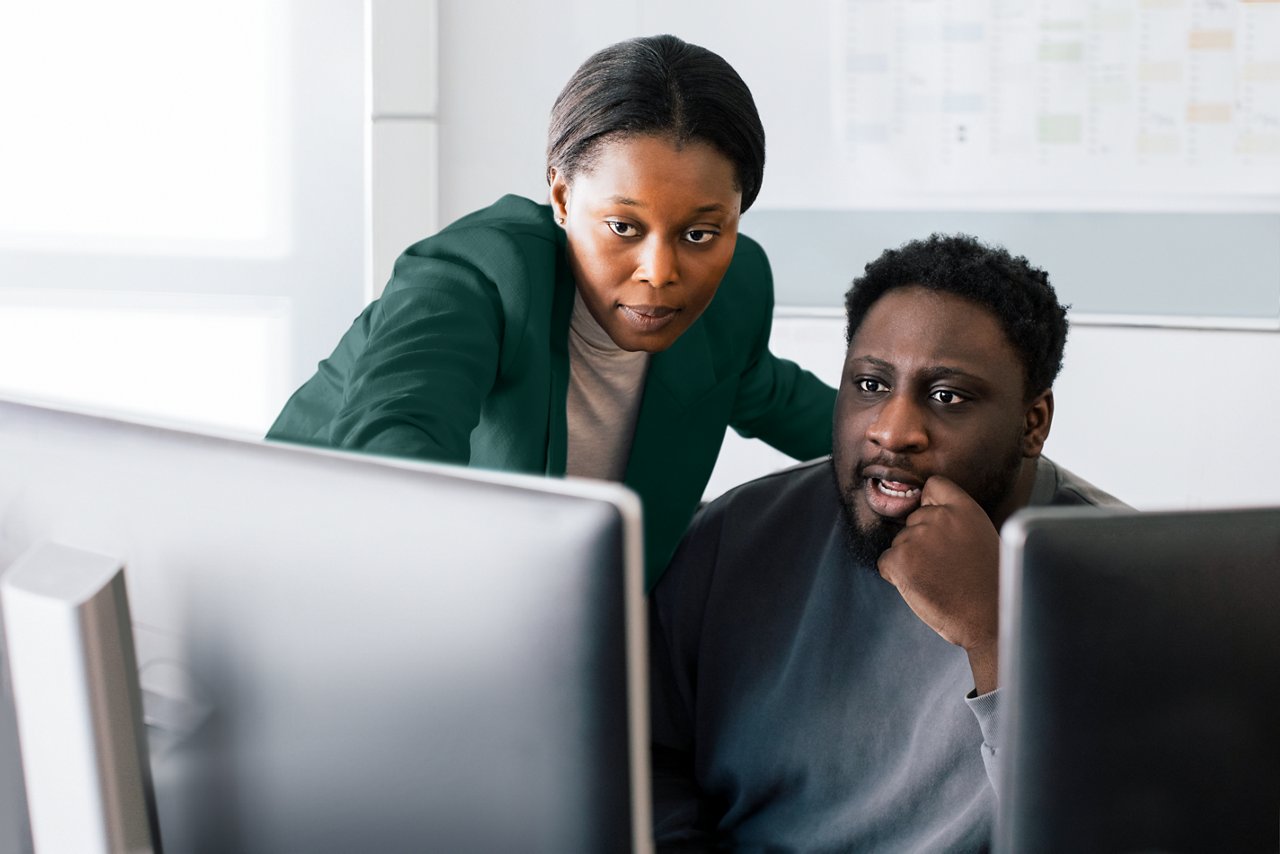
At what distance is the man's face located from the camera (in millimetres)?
1285

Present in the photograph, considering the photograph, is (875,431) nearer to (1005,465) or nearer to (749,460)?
(1005,465)

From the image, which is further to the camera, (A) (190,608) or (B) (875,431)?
(B) (875,431)

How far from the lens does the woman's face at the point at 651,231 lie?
4.21ft

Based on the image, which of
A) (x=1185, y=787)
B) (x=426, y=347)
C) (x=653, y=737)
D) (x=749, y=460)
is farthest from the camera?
(x=749, y=460)

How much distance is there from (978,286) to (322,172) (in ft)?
6.39

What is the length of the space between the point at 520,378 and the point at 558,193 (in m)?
0.21

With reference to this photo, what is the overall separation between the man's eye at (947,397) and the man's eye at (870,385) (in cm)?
5

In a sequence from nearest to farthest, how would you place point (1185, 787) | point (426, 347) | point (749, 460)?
1. point (1185, 787)
2. point (426, 347)
3. point (749, 460)

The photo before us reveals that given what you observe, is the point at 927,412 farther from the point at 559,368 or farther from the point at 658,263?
the point at 559,368

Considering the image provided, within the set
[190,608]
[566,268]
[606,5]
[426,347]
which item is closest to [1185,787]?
[190,608]

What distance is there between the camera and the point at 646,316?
134 cm

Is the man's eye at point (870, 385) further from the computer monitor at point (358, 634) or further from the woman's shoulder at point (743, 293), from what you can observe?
the computer monitor at point (358, 634)

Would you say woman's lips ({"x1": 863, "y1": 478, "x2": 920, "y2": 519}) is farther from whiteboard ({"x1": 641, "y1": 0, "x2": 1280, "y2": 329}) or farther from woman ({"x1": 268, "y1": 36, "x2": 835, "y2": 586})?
whiteboard ({"x1": 641, "y1": 0, "x2": 1280, "y2": 329})

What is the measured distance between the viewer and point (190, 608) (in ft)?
2.10
